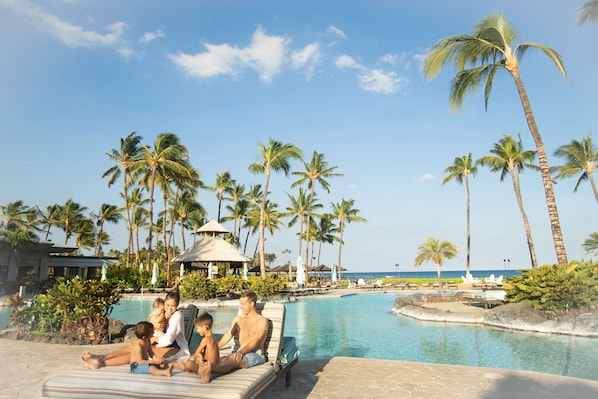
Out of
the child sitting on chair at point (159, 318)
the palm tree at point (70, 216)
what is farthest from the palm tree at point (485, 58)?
the palm tree at point (70, 216)

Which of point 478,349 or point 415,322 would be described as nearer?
point 478,349

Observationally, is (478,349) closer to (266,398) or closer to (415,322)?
(415,322)

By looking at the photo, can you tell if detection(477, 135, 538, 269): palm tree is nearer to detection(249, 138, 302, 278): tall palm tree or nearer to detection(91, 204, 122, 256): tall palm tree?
detection(249, 138, 302, 278): tall palm tree

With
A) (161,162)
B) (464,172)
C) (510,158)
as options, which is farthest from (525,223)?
(161,162)

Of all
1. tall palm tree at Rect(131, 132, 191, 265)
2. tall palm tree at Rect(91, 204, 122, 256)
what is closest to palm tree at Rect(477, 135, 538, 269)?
tall palm tree at Rect(131, 132, 191, 265)

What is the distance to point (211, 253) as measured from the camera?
1117 inches

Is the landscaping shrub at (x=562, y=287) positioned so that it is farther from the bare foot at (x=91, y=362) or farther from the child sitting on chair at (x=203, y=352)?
the bare foot at (x=91, y=362)

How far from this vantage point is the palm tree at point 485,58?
13914mm

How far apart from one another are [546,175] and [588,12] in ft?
20.9

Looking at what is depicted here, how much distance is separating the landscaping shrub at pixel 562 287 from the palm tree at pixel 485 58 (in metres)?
3.18

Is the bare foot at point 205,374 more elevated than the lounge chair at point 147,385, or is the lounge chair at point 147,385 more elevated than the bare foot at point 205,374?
the bare foot at point 205,374

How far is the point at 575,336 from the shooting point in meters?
10.6

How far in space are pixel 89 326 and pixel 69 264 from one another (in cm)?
2719

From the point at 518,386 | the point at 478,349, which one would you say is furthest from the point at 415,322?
the point at 518,386
